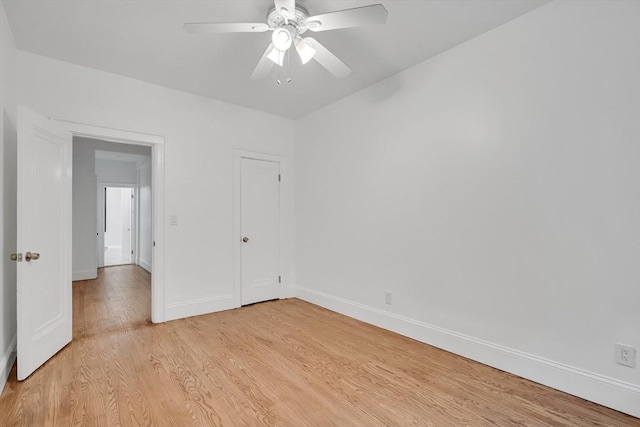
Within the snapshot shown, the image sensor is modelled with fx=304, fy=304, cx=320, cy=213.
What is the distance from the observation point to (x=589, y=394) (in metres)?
1.98

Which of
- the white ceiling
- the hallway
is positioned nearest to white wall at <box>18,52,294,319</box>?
the white ceiling

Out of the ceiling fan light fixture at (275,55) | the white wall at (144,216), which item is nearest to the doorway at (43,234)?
the ceiling fan light fixture at (275,55)

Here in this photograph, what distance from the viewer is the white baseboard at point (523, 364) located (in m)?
1.88

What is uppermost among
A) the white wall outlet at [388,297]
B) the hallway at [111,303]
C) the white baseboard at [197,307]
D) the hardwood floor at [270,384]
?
the white wall outlet at [388,297]

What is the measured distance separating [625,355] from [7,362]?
14.0 feet

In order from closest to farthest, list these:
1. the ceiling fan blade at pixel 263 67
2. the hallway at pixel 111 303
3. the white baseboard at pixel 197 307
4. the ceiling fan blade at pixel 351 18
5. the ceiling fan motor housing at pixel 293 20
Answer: the ceiling fan blade at pixel 351 18 < the ceiling fan motor housing at pixel 293 20 < the ceiling fan blade at pixel 263 67 < the hallway at pixel 111 303 < the white baseboard at pixel 197 307

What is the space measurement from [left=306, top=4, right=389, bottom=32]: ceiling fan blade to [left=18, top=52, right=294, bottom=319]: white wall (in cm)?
230

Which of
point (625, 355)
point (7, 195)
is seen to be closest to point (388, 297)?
point (625, 355)

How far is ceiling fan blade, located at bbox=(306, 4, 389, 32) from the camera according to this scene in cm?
171

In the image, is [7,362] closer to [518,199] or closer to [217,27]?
[217,27]

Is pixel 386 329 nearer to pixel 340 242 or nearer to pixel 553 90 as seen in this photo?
pixel 340 242

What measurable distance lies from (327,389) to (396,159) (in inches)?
88.8

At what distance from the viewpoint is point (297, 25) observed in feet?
6.91

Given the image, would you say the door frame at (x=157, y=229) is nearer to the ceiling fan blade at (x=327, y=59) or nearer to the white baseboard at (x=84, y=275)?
the ceiling fan blade at (x=327, y=59)
